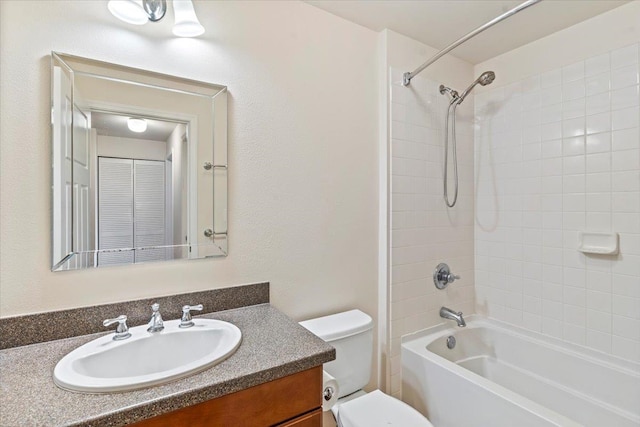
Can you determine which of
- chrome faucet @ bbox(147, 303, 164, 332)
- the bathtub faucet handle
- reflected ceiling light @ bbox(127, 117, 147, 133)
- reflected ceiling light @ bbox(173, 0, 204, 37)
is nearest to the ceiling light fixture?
reflected ceiling light @ bbox(173, 0, 204, 37)

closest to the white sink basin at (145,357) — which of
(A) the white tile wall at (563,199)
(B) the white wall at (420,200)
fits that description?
(B) the white wall at (420,200)

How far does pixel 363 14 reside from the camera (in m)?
1.74

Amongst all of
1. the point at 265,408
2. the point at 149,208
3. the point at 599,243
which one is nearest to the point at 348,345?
the point at 265,408

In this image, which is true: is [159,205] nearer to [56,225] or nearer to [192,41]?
[56,225]

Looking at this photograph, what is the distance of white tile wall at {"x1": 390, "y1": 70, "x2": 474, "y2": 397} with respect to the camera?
1.91m

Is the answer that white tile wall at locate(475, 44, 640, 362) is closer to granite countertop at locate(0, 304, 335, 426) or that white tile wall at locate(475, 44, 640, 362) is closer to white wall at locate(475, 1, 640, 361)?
white wall at locate(475, 1, 640, 361)

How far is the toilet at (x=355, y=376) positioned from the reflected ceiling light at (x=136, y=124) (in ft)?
3.63

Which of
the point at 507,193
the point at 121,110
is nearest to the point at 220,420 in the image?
the point at 121,110

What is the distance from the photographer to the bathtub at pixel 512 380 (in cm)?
146

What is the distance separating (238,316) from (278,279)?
10.9 inches

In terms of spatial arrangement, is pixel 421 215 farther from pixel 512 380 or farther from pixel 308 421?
pixel 308 421

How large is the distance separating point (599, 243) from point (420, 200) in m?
0.96

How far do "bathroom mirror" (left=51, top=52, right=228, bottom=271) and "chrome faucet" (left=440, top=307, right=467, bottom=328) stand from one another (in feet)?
4.91

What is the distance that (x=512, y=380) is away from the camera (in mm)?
1992
